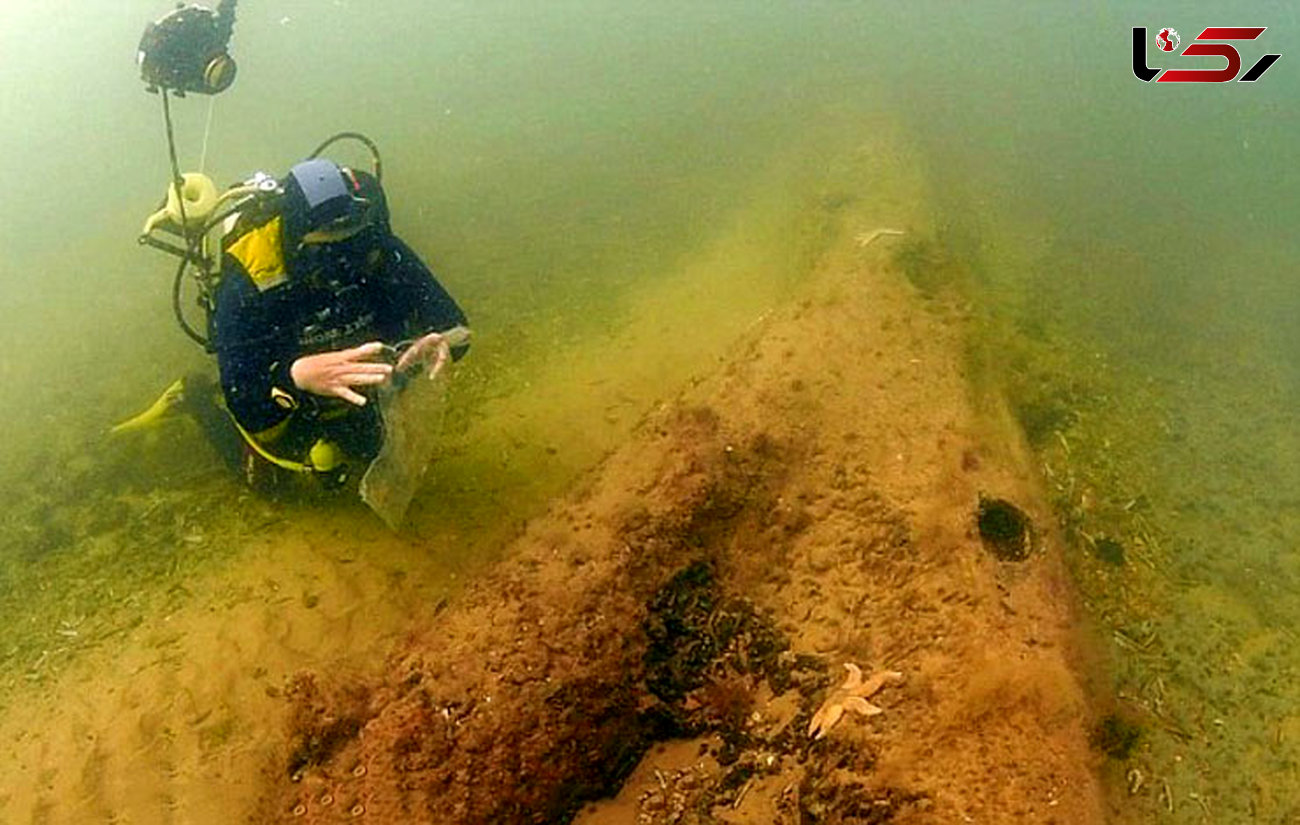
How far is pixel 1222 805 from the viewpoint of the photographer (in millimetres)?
3326

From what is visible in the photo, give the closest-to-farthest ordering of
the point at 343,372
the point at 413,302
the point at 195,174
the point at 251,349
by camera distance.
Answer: the point at 343,372, the point at 251,349, the point at 413,302, the point at 195,174

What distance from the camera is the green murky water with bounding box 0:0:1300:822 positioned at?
4223 mm

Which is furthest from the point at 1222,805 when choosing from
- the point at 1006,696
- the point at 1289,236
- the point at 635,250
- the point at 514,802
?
the point at 1289,236

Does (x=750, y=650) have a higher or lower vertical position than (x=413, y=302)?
lower

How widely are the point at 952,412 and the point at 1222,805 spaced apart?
6.71 feet

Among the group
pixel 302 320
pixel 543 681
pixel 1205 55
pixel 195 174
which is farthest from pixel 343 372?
pixel 1205 55

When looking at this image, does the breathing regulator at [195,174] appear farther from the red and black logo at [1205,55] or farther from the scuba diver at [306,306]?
the red and black logo at [1205,55]

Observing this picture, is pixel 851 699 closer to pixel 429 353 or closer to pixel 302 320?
pixel 429 353

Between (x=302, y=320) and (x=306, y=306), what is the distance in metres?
0.07

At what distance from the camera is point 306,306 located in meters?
3.97

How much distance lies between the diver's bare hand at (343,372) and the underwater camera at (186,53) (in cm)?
258

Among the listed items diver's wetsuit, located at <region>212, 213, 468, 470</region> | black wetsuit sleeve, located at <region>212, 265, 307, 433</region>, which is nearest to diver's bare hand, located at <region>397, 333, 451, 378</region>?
diver's wetsuit, located at <region>212, 213, 468, 470</region>

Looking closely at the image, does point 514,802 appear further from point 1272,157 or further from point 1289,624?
point 1272,157

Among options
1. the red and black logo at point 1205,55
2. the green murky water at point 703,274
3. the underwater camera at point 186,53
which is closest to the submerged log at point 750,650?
the green murky water at point 703,274
